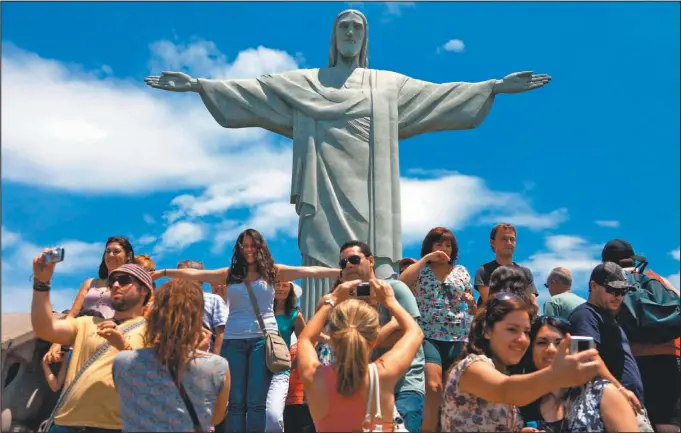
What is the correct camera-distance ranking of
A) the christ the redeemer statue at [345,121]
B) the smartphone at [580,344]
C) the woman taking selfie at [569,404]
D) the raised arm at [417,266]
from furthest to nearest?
the christ the redeemer statue at [345,121]
the raised arm at [417,266]
the woman taking selfie at [569,404]
the smartphone at [580,344]

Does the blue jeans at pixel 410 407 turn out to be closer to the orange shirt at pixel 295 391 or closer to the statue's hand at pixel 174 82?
the orange shirt at pixel 295 391

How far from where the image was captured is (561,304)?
6418 mm

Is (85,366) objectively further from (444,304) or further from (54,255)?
(444,304)

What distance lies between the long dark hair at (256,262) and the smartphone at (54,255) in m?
1.98

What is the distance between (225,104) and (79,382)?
19.2 ft

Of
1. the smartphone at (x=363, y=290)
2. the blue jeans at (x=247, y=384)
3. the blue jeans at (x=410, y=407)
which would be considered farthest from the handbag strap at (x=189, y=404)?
the blue jeans at (x=247, y=384)

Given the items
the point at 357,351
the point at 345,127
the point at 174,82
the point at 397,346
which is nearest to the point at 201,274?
the point at 397,346

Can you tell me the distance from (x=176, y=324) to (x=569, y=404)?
212cm

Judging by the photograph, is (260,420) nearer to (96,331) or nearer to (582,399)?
(96,331)

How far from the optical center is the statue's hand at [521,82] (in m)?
9.62

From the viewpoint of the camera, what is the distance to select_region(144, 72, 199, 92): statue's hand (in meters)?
9.47

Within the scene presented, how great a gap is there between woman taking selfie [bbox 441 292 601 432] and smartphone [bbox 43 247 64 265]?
2.06 metres

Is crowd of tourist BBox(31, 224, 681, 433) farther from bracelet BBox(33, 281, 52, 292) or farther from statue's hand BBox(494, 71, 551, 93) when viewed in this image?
statue's hand BBox(494, 71, 551, 93)

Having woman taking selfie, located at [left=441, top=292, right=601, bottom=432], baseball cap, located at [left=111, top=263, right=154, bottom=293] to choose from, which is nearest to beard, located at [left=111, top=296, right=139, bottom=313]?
baseball cap, located at [left=111, top=263, right=154, bottom=293]
